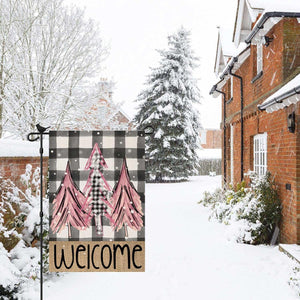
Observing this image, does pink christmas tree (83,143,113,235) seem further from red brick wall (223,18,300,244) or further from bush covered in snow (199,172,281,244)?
bush covered in snow (199,172,281,244)

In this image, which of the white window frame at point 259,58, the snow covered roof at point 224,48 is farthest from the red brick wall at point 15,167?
the snow covered roof at point 224,48

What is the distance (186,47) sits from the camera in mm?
26250

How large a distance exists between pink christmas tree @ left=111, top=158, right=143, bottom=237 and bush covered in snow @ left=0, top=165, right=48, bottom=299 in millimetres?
1599

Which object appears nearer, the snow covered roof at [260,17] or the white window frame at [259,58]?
the snow covered roof at [260,17]

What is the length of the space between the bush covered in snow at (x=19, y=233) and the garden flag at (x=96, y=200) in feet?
3.88

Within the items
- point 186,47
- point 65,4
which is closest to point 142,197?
point 65,4

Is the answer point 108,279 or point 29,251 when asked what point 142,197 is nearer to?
point 29,251

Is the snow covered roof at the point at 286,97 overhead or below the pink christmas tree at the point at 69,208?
overhead

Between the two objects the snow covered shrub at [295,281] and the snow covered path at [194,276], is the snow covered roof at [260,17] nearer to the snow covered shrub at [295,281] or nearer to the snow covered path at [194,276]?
the snow covered path at [194,276]

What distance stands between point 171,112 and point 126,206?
22.1 metres

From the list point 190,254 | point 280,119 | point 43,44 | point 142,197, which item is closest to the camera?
point 142,197

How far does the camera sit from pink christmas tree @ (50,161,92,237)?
125 inches

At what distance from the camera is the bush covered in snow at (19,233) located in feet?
13.3

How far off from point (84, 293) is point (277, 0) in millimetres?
6802
